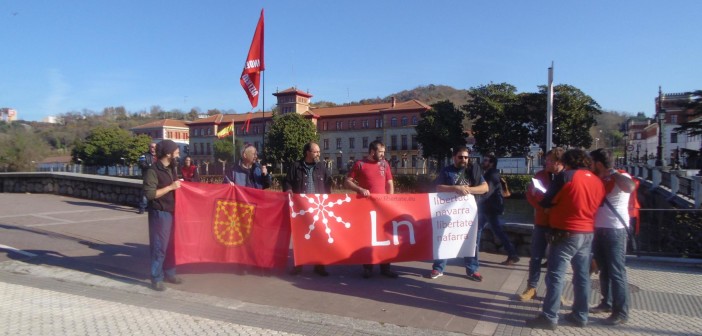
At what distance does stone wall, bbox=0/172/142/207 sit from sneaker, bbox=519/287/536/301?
33.9ft

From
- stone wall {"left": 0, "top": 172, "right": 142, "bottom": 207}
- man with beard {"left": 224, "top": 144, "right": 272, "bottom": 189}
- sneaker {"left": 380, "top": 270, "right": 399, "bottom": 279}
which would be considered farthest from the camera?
stone wall {"left": 0, "top": 172, "right": 142, "bottom": 207}

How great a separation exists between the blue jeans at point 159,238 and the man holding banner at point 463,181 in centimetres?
334

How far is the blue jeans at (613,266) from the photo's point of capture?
14.2ft

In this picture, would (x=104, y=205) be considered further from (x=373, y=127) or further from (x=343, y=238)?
(x=373, y=127)

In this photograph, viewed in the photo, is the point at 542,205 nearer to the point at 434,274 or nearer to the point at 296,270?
the point at 434,274

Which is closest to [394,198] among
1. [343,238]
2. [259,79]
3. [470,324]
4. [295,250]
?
[343,238]

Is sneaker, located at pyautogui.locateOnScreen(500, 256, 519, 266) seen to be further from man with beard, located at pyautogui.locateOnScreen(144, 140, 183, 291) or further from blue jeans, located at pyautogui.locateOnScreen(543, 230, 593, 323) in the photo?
man with beard, located at pyautogui.locateOnScreen(144, 140, 183, 291)

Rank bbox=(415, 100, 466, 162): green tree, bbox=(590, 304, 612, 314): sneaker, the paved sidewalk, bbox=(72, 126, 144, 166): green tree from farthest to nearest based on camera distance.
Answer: bbox=(72, 126, 144, 166): green tree < bbox=(415, 100, 466, 162): green tree < bbox=(590, 304, 612, 314): sneaker < the paved sidewalk

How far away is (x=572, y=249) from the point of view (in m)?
4.29

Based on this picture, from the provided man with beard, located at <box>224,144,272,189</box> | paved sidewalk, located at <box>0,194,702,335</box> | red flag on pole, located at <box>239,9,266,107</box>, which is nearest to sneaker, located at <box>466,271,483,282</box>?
paved sidewalk, located at <box>0,194,702,335</box>

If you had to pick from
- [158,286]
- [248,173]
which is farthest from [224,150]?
[158,286]

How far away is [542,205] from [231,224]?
380 centimetres

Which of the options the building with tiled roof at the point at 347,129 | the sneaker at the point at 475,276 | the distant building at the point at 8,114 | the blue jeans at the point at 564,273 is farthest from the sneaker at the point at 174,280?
the distant building at the point at 8,114

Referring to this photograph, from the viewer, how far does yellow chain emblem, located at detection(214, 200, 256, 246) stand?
603 centimetres
